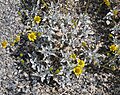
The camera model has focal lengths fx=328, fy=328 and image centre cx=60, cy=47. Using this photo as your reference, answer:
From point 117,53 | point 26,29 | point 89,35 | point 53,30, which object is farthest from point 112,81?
point 26,29

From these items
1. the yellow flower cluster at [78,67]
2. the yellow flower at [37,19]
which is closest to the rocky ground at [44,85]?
the yellow flower cluster at [78,67]

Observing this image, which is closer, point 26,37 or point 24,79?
point 24,79

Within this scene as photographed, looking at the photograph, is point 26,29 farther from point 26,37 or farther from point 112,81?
point 112,81

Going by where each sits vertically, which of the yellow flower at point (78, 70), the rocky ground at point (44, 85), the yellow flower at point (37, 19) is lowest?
the rocky ground at point (44, 85)

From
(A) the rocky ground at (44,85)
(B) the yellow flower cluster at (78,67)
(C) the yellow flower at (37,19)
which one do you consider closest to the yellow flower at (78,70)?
(B) the yellow flower cluster at (78,67)

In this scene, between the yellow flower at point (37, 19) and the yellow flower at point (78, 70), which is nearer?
the yellow flower at point (78, 70)

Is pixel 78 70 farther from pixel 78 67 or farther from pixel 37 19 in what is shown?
pixel 37 19

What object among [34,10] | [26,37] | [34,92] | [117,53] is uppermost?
[34,10]

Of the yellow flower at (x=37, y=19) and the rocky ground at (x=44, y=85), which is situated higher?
Answer: the yellow flower at (x=37, y=19)

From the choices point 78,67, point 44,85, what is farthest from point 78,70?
point 44,85

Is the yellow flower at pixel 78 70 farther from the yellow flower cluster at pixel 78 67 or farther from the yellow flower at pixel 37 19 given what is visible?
the yellow flower at pixel 37 19

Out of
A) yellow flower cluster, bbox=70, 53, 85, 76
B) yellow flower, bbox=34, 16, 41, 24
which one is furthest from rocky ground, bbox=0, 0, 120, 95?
yellow flower, bbox=34, 16, 41, 24
